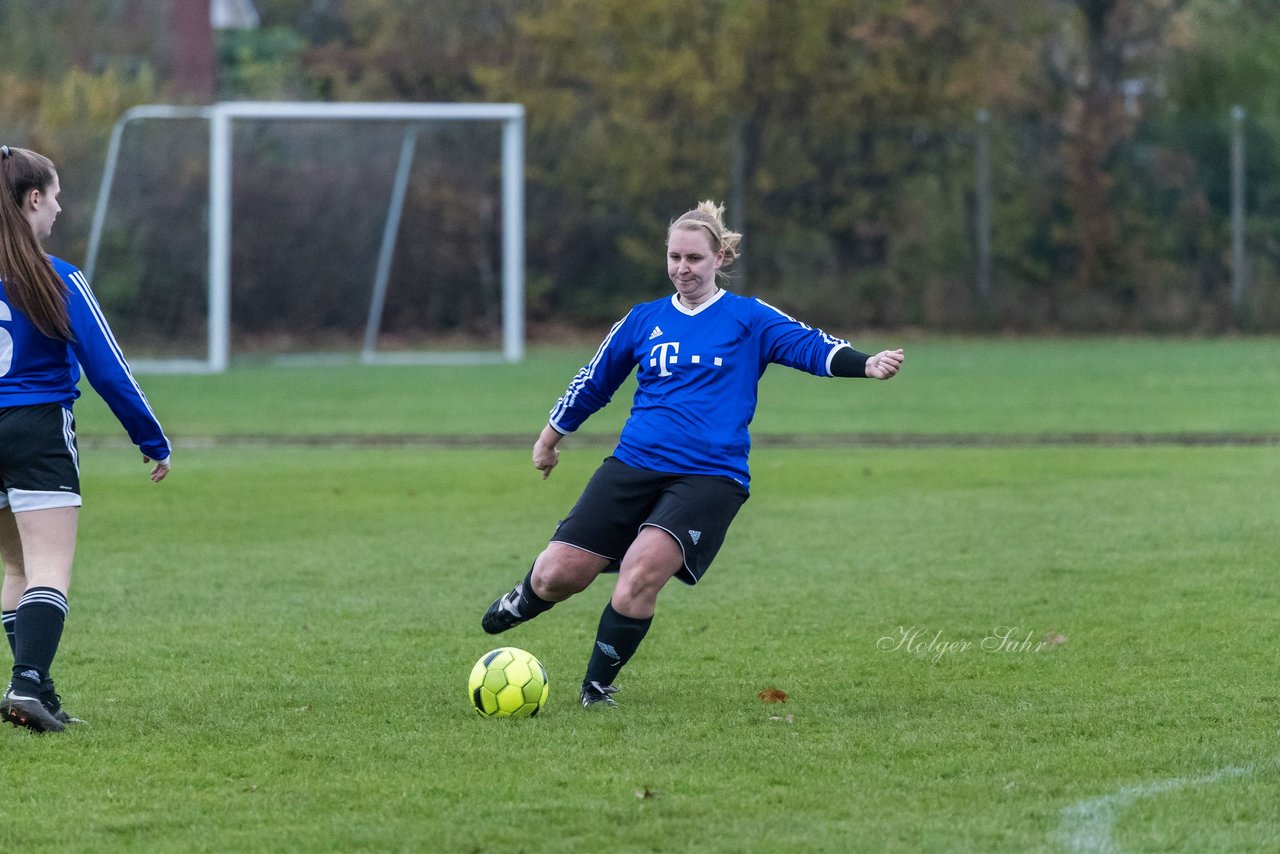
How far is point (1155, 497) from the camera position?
36.4ft

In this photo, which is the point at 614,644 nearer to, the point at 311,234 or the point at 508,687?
the point at 508,687

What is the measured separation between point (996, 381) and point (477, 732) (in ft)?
53.7

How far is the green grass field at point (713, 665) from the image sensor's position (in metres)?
4.43

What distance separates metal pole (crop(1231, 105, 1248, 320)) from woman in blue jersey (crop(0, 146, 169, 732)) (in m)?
26.1

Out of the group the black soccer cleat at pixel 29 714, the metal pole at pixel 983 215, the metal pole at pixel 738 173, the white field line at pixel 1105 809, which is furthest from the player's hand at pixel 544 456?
the metal pole at pixel 983 215

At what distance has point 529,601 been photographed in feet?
19.6

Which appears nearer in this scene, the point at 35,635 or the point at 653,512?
the point at 35,635

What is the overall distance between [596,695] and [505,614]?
0.45 m

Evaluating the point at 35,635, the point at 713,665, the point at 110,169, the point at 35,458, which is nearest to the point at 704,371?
the point at 713,665

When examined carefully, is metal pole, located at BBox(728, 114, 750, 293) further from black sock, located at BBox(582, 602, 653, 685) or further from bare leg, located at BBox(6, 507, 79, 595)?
bare leg, located at BBox(6, 507, 79, 595)

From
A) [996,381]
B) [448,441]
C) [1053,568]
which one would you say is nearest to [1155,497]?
[1053,568]

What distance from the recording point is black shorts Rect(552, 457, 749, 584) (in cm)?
572

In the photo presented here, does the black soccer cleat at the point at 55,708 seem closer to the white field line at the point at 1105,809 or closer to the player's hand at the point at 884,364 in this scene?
the player's hand at the point at 884,364

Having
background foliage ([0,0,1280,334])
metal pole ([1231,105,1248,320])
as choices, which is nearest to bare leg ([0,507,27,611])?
background foliage ([0,0,1280,334])
